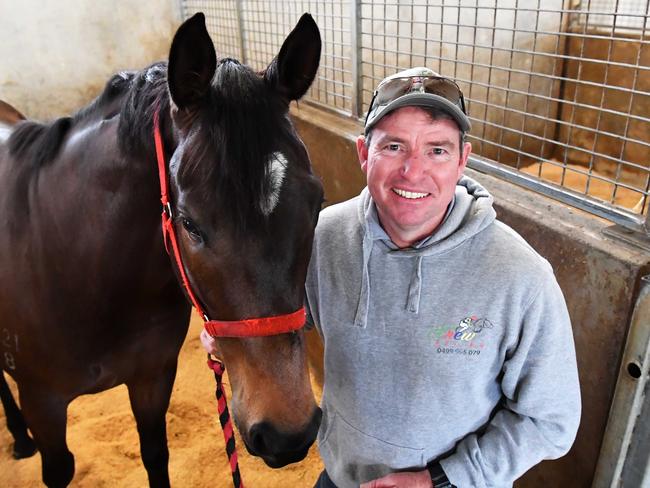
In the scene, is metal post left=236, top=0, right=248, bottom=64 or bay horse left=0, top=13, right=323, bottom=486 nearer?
bay horse left=0, top=13, right=323, bottom=486

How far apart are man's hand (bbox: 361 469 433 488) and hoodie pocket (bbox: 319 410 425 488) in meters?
0.04

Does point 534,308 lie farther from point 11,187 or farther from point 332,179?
point 332,179

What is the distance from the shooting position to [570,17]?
412 cm

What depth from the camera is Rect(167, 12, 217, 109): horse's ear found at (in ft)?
2.92

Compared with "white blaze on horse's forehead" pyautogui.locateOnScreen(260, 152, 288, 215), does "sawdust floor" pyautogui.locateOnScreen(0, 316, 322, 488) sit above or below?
below

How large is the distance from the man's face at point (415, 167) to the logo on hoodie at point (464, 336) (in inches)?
7.8

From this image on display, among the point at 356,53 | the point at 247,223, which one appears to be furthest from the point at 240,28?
the point at 247,223

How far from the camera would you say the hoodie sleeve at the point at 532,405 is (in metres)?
0.91

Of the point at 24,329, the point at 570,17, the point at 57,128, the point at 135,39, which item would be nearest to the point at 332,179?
the point at 57,128

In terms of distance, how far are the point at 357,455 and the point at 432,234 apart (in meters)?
0.50

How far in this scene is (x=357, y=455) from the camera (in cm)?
108

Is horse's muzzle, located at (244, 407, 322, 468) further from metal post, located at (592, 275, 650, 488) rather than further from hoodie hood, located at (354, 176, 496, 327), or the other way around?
metal post, located at (592, 275, 650, 488)

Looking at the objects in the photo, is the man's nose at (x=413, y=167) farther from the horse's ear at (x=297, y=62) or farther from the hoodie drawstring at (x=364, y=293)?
the horse's ear at (x=297, y=62)

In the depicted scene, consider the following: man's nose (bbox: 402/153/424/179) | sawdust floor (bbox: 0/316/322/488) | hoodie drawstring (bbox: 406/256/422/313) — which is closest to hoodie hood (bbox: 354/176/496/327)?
hoodie drawstring (bbox: 406/256/422/313)
